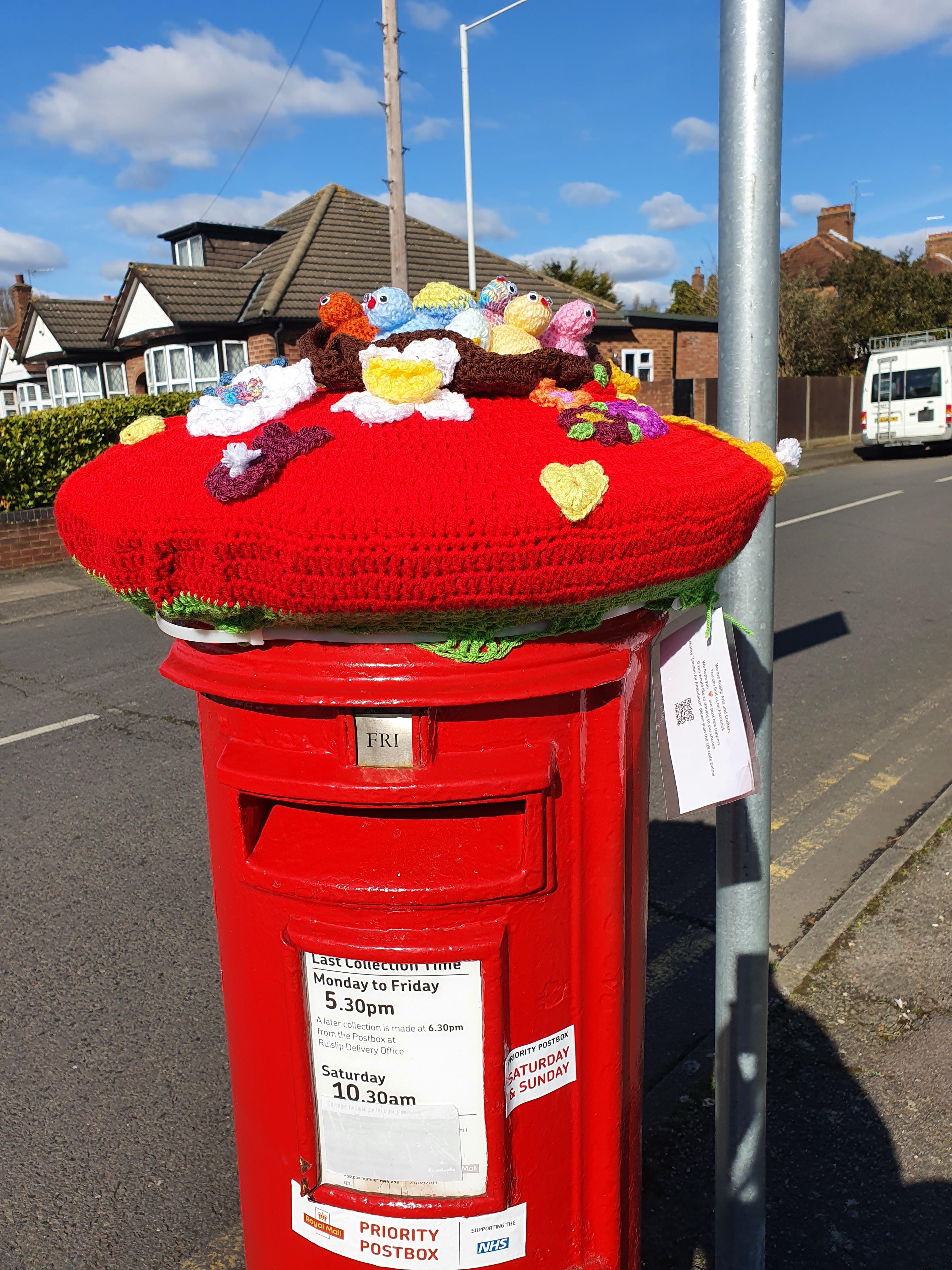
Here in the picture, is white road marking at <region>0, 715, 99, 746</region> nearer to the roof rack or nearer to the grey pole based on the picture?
the grey pole

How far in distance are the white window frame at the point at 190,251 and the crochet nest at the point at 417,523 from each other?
2204 centimetres

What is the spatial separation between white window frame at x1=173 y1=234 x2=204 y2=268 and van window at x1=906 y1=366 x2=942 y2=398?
1559 centimetres

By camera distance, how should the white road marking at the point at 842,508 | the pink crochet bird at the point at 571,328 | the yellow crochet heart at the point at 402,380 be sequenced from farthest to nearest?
the white road marking at the point at 842,508, the pink crochet bird at the point at 571,328, the yellow crochet heart at the point at 402,380

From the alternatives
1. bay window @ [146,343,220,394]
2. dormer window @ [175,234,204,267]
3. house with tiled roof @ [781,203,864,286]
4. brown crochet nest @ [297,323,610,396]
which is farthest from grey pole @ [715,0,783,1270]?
house with tiled roof @ [781,203,864,286]

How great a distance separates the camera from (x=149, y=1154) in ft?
8.68

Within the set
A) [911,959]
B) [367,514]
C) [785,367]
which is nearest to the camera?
[367,514]

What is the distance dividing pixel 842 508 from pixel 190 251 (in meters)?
16.1

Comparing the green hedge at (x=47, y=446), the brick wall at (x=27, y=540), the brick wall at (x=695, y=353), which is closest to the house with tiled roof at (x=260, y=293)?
the brick wall at (x=695, y=353)

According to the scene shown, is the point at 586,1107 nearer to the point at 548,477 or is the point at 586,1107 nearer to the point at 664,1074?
the point at 548,477

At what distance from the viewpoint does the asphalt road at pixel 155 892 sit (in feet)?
8.39

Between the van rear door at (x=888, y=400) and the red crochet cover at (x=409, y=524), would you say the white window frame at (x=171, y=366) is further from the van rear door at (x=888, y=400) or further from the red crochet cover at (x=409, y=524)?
the red crochet cover at (x=409, y=524)

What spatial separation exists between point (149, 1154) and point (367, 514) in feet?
7.67

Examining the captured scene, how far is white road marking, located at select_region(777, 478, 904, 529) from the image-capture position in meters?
12.8

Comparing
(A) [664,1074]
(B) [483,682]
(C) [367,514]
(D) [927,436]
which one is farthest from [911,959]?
(D) [927,436]
